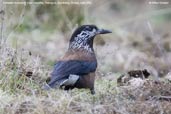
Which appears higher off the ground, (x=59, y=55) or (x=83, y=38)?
(x=83, y=38)

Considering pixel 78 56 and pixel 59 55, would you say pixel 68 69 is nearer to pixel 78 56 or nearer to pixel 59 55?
pixel 78 56

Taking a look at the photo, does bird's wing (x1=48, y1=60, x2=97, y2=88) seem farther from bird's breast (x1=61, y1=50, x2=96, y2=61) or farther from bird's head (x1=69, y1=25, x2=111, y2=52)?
bird's head (x1=69, y1=25, x2=111, y2=52)

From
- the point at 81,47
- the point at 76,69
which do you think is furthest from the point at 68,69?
the point at 81,47

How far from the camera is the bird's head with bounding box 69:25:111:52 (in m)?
8.66

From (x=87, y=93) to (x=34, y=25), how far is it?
5.90 meters

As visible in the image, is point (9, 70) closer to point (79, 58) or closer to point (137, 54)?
point (79, 58)

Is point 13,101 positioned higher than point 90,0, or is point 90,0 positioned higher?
point 90,0

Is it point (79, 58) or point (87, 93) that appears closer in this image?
point (87, 93)

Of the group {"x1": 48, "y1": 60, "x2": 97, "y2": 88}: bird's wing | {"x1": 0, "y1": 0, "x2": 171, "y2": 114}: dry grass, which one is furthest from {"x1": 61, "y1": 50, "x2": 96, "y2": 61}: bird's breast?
{"x1": 0, "y1": 0, "x2": 171, "y2": 114}: dry grass

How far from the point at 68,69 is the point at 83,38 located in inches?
34.3

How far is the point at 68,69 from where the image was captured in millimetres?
7957

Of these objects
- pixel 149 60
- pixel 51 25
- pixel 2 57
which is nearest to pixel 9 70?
pixel 2 57

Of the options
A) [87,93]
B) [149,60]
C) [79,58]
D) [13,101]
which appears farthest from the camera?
[149,60]

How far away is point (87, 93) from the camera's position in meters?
7.80
